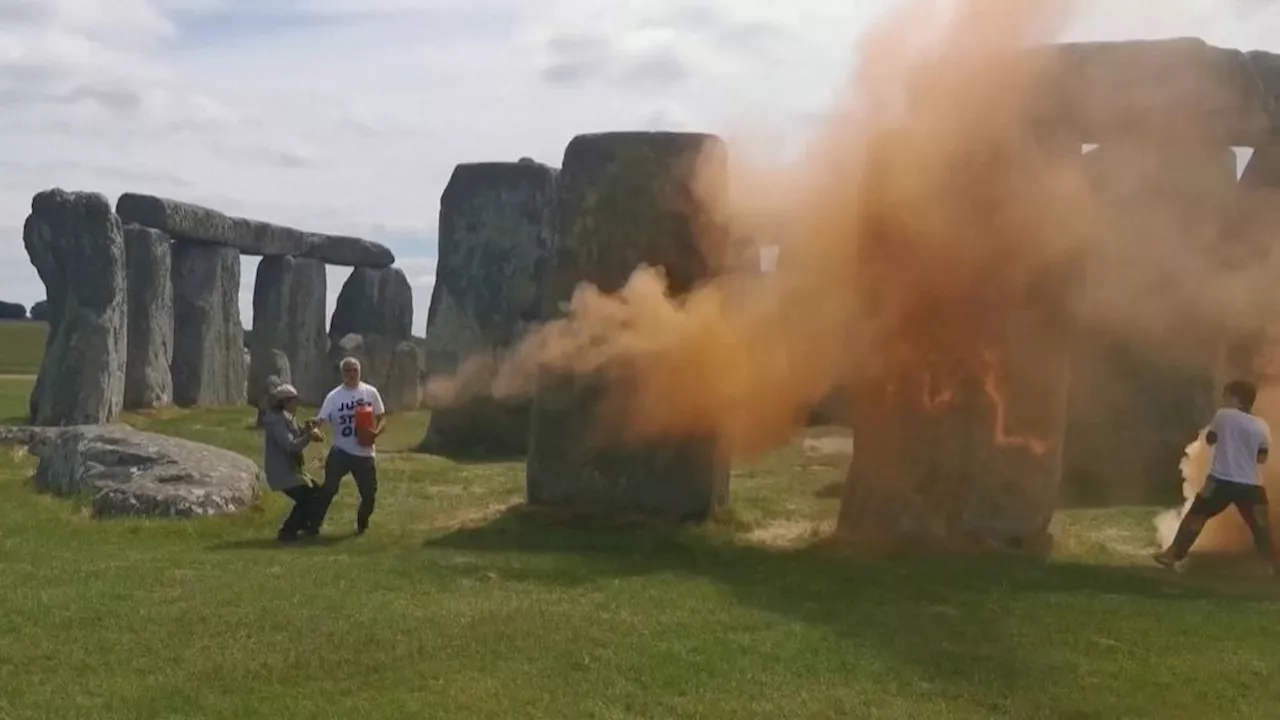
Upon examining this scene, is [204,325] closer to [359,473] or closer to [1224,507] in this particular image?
[359,473]

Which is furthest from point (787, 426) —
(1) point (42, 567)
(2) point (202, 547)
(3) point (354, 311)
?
(3) point (354, 311)

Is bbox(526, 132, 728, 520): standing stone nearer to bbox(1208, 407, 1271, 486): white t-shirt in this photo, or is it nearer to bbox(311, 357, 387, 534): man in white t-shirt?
bbox(311, 357, 387, 534): man in white t-shirt

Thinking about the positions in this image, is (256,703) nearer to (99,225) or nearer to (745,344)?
(745,344)

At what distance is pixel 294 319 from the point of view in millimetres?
30938

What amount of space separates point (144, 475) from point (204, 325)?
14753 millimetres

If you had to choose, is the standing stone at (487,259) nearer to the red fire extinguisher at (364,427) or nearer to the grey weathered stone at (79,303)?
the grey weathered stone at (79,303)

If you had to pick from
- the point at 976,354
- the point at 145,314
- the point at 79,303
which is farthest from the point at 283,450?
the point at 145,314

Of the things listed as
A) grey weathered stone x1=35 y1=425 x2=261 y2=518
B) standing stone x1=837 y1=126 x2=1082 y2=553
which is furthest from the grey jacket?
standing stone x1=837 y1=126 x2=1082 y2=553

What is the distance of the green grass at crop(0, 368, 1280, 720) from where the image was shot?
6.97 metres

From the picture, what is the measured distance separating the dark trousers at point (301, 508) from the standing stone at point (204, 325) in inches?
621

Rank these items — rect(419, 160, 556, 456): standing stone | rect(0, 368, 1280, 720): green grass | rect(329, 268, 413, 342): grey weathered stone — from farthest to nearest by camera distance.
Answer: rect(329, 268, 413, 342): grey weathered stone
rect(419, 160, 556, 456): standing stone
rect(0, 368, 1280, 720): green grass

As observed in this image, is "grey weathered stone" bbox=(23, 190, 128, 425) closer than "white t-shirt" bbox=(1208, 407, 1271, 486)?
No

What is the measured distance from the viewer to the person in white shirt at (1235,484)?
10.8 m

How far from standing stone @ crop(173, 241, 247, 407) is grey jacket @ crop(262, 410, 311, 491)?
15533 mm
